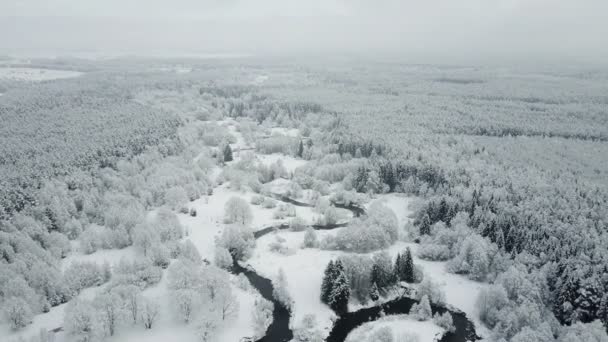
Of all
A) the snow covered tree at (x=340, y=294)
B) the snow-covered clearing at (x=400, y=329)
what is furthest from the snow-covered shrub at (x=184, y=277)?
the snow-covered clearing at (x=400, y=329)

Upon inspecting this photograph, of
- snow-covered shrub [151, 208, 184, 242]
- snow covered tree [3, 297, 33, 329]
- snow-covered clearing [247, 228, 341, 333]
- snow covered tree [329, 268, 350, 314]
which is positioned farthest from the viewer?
snow-covered shrub [151, 208, 184, 242]

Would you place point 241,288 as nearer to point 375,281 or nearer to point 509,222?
point 375,281

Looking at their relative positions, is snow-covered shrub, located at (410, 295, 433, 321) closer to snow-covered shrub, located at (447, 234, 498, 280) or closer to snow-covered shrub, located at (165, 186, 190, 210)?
snow-covered shrub, located at (447, 234, 498, 280)

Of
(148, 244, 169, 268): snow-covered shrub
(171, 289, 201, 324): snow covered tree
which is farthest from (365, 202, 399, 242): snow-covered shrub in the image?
(148, 244, 169, 268): snow-covered shrub

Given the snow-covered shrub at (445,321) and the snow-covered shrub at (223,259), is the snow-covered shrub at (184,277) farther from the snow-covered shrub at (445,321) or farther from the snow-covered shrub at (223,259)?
the snow-covered shrub at (445,321)

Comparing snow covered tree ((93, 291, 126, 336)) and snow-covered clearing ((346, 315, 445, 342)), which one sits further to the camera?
snow-covered clearing ((346, 315, 445, 342))

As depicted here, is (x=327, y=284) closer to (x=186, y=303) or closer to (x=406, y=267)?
(x=406, y=267)

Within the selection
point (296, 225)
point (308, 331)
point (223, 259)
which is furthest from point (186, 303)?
point (296, 225)
